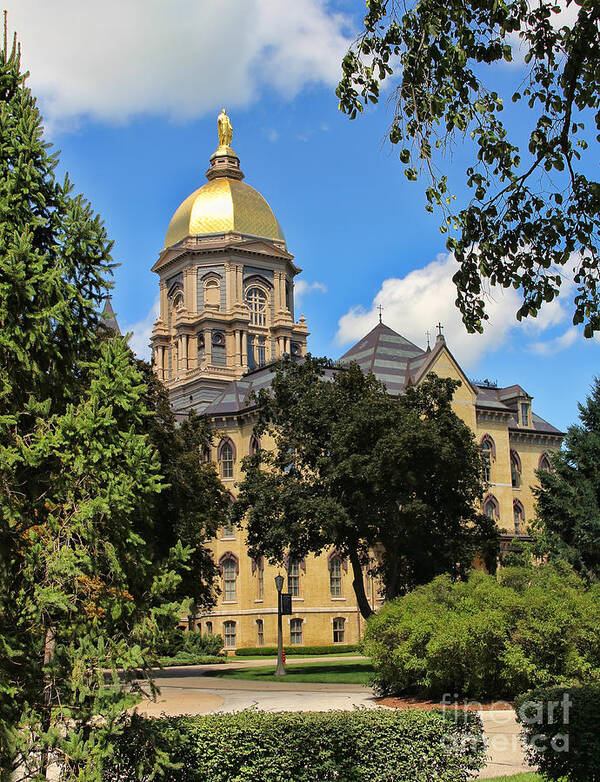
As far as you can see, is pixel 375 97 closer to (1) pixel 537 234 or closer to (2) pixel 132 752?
(1) pixel 537 234

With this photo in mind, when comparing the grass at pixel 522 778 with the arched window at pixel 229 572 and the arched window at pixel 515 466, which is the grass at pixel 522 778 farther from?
the arched window at pixel 515 466

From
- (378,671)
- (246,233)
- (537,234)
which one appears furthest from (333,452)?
(246,233)

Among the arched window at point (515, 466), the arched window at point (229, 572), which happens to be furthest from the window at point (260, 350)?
the arched window at point (229, 572)

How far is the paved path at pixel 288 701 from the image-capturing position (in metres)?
14.1

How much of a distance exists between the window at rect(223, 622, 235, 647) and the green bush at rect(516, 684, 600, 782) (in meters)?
50.3

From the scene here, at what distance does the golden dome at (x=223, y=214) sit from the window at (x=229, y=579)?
37.0 m

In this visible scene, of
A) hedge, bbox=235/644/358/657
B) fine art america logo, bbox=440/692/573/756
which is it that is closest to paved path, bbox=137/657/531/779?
fine art america logo, bbox=440/692/573/756

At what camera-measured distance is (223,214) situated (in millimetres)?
87375

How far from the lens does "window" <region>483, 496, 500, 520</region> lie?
65.1 meters

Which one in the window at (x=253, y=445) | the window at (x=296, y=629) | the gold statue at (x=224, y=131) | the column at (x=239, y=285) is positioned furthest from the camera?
the gold statue at (x=224, y=131)

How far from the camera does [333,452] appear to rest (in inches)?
1319

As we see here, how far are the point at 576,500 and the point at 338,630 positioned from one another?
83.4ft

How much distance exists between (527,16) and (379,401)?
2422 centimetres

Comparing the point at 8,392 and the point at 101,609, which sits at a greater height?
the point at 8,392
